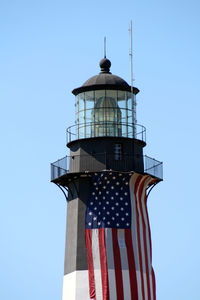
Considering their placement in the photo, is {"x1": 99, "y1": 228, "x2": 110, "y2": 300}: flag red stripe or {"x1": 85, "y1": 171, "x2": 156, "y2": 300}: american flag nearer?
{"x1": 99, "y1": 228, "x2": 110, "y2": 300}: flag red stripe

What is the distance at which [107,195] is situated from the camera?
62.1 m

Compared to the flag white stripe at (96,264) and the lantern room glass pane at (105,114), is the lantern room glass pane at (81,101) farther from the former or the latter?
the flag white stripe at (96,264)

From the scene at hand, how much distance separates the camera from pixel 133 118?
64500 mm

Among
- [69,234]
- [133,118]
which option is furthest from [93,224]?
[133,118]

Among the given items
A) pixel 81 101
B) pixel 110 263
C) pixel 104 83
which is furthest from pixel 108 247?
pixel 104 83

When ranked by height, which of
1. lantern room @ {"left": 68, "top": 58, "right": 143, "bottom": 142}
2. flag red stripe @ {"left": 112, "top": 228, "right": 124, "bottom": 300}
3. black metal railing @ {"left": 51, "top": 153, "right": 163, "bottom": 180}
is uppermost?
lantern room @ {"left": 68, "top": 58, "right": 143, "bottom": 142}

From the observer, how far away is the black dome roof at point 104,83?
210 ft

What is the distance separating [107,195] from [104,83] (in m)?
6.07

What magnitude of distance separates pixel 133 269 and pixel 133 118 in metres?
8.18

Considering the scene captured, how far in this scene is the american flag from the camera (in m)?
61.1

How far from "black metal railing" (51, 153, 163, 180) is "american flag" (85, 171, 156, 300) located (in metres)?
0.55

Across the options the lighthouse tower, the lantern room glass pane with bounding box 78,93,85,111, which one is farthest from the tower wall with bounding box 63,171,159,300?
the lantern room glass pane with bounding box 78,93,85,111

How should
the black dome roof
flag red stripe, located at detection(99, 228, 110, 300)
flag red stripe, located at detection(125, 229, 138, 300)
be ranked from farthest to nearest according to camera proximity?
the black dome roof < flag red stripe, located at detection(125, 229, 138, 300) < flag red stripe, located at detection(99, 228, 110, 300)

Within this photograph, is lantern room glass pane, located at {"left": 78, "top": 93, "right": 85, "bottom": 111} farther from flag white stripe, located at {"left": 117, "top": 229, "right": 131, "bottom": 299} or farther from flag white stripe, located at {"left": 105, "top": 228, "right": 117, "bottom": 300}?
flag white stripe, located at {"left": 117, "top": 229, "right": 131, "bottom": 299}
